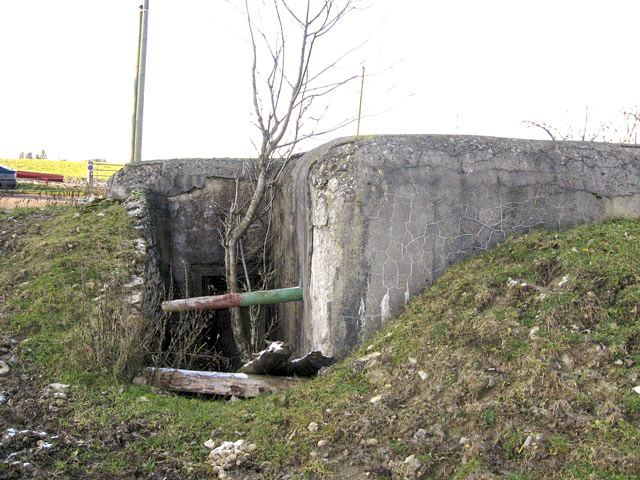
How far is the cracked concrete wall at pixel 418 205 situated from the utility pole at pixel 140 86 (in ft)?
21.8

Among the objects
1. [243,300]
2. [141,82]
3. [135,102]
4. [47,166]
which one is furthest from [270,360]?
[47,166]

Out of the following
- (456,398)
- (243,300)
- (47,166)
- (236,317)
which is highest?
(47,166)

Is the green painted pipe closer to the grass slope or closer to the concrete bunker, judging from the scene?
the concrete bunker

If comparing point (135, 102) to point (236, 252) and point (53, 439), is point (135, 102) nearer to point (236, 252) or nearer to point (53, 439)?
point (236, 252)

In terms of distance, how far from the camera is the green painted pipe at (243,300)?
5.80 m

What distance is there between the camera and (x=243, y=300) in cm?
585

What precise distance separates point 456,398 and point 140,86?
31.5 feet

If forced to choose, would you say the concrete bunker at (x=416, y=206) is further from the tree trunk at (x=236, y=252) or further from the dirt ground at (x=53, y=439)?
the dirt ground at (x=53, y=439)

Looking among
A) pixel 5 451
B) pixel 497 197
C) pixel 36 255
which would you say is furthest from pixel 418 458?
pixel 36 255

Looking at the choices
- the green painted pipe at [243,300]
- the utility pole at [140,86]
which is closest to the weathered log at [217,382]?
the green painted pipe at [243,300]

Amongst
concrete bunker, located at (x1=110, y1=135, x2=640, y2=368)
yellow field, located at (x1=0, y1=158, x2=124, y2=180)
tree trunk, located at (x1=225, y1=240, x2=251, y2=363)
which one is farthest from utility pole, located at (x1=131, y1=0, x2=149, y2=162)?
yellow field, located at (x1=0, y1=158, x2=124, y2=180)

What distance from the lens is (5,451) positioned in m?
3.48

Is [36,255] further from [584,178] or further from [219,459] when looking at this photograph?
[584,178]

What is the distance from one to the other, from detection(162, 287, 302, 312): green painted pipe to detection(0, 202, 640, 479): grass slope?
1.09 meters
